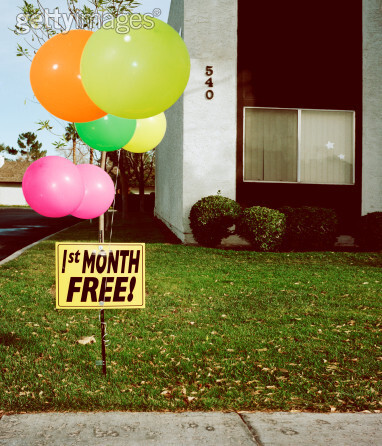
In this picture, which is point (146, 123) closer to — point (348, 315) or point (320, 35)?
point (348, 315)

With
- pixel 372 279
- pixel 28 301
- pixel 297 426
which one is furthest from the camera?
pixel 372 279

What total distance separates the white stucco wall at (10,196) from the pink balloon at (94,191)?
166 feet

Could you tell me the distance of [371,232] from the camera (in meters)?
10.2

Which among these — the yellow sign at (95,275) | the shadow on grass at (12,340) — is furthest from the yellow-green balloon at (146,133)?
the shadow on grass at (12,340)

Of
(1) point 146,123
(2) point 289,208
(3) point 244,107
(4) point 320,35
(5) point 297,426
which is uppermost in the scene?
(4) point 320,35

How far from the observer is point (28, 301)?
19.2 ft

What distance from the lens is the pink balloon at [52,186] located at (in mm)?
3547

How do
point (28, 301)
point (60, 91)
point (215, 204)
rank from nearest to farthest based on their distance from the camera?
point (60, 91) < point (28, 301) < point (215, 204)

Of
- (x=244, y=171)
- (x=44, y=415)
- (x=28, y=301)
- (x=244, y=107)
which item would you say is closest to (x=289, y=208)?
(x=244, y=171)

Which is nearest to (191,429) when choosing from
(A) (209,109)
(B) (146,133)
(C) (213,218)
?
(B) (146,133)

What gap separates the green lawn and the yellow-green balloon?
78.4 inches

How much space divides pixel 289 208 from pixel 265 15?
492cm

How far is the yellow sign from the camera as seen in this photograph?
3.56 meters

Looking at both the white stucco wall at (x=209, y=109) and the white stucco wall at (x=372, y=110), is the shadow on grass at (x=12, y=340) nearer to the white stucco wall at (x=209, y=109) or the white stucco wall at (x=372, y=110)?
the white stucco wall at (x=209, y=109)
